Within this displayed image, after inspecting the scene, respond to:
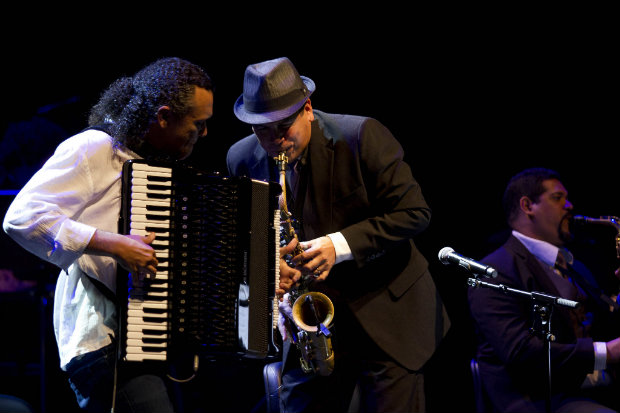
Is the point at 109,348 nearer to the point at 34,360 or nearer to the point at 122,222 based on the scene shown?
the point at 122,222

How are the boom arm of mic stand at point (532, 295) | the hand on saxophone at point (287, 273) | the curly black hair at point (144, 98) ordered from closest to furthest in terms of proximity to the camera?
the curly black hair at point (144, 98) < the hand on saxophone at point (287, 273) < the boom arm of mic stand at point (532, 295)

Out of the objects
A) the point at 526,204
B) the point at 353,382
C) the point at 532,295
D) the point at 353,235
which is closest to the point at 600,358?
the point at 532,295

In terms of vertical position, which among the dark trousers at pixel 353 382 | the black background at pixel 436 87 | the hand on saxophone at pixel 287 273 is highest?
the black background at pixel 436 87

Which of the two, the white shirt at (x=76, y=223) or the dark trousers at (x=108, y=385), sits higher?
the white shirt at (x=76, y=223)

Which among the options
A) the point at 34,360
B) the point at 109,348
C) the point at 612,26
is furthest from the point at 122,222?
the point at 612,26

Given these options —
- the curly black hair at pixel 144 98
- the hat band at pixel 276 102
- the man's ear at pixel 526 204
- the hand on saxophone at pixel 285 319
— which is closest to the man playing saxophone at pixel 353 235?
the hat band at pixel 276 102

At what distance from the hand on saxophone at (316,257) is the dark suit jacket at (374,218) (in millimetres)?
197

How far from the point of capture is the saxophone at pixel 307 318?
3.49m

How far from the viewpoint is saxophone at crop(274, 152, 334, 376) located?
3490 millimetres

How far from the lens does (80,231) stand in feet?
8.29

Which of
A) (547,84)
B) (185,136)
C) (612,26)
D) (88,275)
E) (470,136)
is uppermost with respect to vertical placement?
(612,26)

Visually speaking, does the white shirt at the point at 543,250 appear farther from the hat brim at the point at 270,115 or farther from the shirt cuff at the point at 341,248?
the hat brim at the point at 270,115

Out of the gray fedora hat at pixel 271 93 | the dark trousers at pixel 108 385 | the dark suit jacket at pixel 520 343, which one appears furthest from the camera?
the dark suit jacket at pixel 520 343

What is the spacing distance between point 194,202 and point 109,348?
67cm
